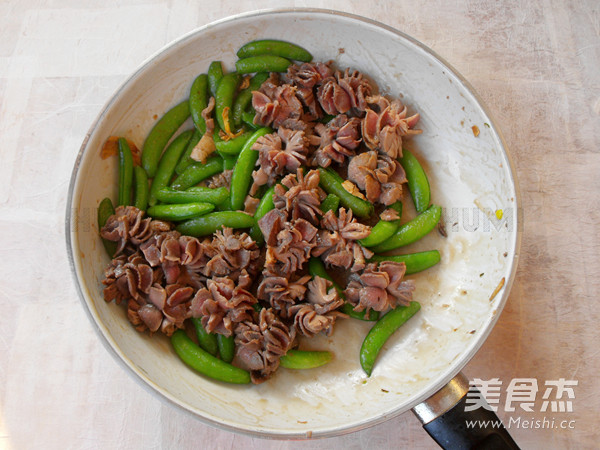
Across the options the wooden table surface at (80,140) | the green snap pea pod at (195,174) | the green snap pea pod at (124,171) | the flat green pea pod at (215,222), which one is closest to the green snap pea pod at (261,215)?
the flat green pea pod at (215,222)

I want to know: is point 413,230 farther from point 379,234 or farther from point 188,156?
point 188,156

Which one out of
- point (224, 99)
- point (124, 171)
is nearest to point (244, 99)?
point (224, 99)

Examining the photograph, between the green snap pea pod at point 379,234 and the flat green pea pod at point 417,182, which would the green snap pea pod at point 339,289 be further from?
the flat green pea pod at point 417,182

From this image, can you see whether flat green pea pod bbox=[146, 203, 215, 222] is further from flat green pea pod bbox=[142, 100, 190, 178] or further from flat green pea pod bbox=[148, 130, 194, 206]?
flat green pea pod bbox=[142, 100, 190, 178]

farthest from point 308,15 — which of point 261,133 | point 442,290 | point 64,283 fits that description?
point 64,283

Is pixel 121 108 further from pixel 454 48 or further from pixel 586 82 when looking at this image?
pixel 586 82

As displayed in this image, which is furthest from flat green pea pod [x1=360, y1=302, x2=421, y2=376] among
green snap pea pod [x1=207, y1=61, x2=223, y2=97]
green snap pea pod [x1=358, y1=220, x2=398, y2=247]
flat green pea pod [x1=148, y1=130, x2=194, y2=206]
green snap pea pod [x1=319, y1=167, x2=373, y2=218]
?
green snap pea pod [x1=207, y1=61, x2=223, y2=97]
